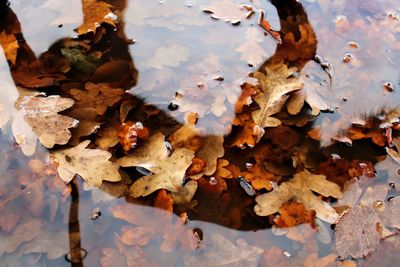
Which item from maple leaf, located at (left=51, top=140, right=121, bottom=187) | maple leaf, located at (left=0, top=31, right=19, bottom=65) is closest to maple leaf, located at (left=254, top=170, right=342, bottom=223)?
maple leaf, located at (left=51, top=140, right=121, bottom=187)

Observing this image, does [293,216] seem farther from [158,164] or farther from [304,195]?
[158,164]

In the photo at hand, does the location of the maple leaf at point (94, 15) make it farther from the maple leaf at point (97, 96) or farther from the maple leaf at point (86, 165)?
the maple leaf at point (86, 165)

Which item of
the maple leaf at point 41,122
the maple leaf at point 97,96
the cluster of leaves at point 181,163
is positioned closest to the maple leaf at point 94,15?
the cluster of leaves at point 181,163

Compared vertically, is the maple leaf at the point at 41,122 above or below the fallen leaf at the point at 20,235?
above

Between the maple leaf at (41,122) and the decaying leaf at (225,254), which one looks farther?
the maple leaf at (41,122)

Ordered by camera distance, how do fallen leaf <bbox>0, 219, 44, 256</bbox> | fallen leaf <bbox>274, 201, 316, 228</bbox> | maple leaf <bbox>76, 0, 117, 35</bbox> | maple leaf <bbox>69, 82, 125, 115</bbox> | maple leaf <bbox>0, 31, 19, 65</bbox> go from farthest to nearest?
maple leaf <bbox>76, 0, 117, 35</bbox> < maple leaf <bbox>0, 31, 19, 65</bbox> < maple leaf <bbox>69, 82, 125, 115</bbox> < fallen leaf <bbox>274, 201, 316, 228</bbox> < fallen leaf <bbox>0, 219, 44, 256</bbox>

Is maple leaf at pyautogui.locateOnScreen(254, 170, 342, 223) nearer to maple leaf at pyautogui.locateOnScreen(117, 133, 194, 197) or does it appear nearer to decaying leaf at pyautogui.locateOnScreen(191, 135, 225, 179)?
decaying leaf at pyautogui.locateOnScreen(191, 135, 225, 179)

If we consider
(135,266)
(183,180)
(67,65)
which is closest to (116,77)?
(67,65)
